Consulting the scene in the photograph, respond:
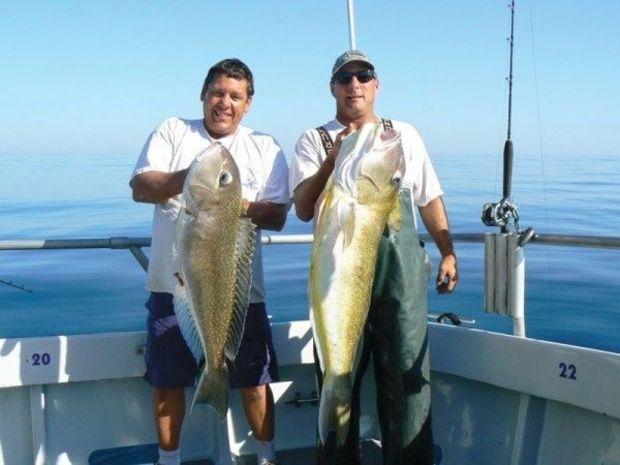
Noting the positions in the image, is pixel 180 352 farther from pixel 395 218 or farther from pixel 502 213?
pixel 502 213

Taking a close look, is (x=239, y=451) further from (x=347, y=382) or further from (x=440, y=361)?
(x=347, y=382)

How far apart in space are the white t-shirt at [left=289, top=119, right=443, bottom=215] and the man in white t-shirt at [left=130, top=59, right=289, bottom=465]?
22 centimetres

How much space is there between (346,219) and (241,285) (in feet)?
2.17

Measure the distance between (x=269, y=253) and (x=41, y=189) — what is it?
2357 cm

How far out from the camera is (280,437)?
4617 mm

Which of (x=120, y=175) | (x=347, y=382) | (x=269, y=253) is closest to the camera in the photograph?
(x=347, y=382)

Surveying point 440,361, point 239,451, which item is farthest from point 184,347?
point 440,361

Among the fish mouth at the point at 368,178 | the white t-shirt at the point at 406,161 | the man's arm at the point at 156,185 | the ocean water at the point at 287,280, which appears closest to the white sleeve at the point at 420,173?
the white t-shirt at the point at 406,161

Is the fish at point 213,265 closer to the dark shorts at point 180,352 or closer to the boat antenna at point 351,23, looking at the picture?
the dark shorts at point 180,352

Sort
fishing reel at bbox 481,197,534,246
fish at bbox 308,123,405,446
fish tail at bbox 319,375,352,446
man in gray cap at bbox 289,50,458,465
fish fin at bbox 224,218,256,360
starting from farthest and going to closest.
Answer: fishing reel at bbox 481,197,534,246
man in gray cap at bbox 289,50,458,465
fish fin at bbox 224,218,256,360
fish tail at bbox 319,375,352,446
fish at bbox 308,123,405,446

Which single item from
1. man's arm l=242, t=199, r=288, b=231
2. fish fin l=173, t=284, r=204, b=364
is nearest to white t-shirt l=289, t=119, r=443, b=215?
man's arm l=242, t=199, r=288, b=231

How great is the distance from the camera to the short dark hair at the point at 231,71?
372cm

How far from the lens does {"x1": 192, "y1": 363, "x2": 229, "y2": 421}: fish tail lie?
334 cm

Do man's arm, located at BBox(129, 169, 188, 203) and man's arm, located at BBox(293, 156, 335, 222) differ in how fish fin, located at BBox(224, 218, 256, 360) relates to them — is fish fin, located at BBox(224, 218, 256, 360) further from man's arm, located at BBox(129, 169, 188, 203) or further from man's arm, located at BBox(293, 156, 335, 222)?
man's arm, located at BBox(129, 169, 188, 203)
